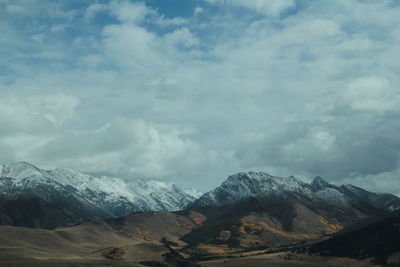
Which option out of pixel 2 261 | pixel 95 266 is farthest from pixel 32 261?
pixel 95 266

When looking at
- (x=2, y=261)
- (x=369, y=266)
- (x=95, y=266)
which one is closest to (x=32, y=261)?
(x=2, y=261)

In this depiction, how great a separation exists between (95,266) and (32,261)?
26.2 m

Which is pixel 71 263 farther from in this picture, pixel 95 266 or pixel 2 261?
pixel 2 261

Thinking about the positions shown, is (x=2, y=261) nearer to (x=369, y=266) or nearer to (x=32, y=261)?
(x=32, y=261)

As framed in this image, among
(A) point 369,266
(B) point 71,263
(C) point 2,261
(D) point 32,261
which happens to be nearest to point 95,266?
(B) point 71,263

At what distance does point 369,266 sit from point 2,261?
155 meters

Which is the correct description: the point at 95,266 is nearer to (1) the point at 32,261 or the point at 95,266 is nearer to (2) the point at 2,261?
(1) the point at 32,261

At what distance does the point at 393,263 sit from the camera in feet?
626

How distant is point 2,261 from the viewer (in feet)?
631

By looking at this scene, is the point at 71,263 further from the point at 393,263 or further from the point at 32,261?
the point at 393,263

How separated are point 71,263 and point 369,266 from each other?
126879 millimetres

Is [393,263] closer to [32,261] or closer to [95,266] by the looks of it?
[95,266]

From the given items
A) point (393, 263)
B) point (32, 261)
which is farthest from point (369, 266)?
point (32, 261)

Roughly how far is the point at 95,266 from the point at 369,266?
117 meters
